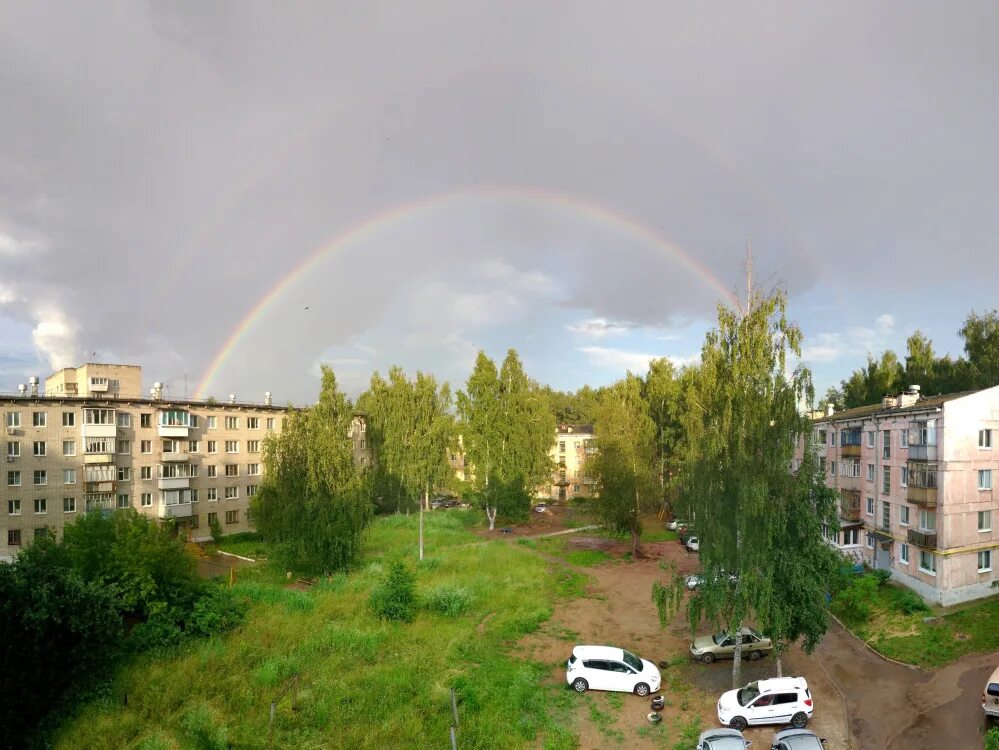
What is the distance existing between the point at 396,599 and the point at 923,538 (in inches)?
1090

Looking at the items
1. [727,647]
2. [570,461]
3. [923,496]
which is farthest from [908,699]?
[570,461]

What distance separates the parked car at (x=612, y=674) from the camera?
2080cm

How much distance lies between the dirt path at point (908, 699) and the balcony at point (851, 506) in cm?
1611

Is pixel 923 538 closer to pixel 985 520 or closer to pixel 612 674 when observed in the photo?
pixel 985 520

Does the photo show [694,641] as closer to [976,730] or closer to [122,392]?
[976,730]

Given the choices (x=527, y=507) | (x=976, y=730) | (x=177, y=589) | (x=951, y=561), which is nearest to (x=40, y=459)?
(x=177, y=589)

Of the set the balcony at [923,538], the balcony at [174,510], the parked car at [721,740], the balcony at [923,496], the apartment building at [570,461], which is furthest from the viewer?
the apartment building at [570,461]

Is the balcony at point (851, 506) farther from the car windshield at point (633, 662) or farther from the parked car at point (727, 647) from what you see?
the car windshield at point (633, 662)

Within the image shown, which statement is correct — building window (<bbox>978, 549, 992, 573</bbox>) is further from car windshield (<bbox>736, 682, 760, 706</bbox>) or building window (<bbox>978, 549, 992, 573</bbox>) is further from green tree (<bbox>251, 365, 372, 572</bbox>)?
green tree (<bbox>251, 365, 372, 572</bbox>)

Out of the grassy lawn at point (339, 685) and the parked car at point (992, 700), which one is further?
the parked car at point (992, 700)

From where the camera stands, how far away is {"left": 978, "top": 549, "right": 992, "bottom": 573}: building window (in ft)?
98.8

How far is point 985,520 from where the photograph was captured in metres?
30.2

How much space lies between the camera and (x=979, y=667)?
72.4 ft

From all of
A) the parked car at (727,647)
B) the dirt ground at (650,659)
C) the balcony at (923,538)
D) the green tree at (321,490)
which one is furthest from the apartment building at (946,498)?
the green tree at (321,490)
